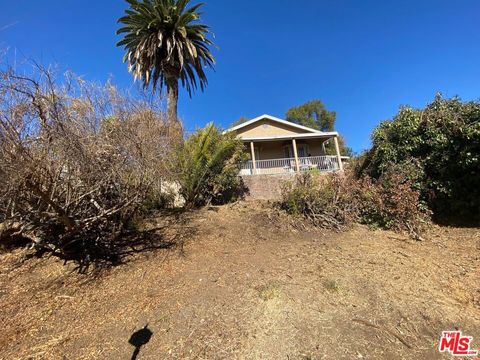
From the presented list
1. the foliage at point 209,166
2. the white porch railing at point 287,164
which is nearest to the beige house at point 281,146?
the white porch railing at point 287,164

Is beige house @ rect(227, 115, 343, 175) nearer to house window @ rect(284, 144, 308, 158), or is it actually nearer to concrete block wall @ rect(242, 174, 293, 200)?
house window @ rect(284, 144, 308, 158)

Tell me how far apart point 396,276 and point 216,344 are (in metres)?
3.51

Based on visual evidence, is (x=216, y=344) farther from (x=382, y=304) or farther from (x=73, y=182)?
(x=73, y=182)

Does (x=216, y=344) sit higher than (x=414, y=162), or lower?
lower

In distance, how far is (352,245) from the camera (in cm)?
661

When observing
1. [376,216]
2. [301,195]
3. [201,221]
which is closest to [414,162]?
[376,216]

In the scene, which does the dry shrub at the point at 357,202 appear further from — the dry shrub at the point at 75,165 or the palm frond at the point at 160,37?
the palm frond at the point at 160,37

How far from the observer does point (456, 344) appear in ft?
11.8

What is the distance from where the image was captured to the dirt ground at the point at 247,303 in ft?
11.3

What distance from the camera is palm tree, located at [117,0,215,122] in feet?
46.3

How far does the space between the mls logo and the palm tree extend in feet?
41.5

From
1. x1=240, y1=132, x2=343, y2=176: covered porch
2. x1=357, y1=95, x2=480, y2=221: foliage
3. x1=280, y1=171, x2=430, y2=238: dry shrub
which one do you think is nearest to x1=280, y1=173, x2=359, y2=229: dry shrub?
x1=280, y1=171, x2=430, y2=238: dry shrub

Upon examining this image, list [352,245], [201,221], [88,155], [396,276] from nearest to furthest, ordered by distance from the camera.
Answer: [88,155], [396,276], [352,245], [201,221]

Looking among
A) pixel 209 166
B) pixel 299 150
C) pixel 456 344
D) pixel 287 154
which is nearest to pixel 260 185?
pixel 209 166
